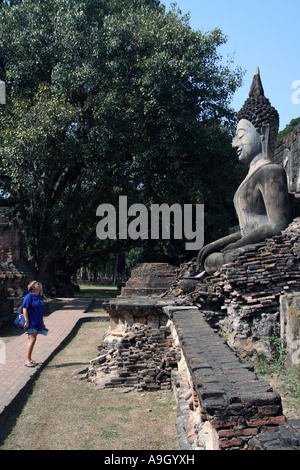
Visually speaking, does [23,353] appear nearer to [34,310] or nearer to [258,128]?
[34,310]

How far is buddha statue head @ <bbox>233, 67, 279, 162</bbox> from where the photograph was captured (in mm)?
6641

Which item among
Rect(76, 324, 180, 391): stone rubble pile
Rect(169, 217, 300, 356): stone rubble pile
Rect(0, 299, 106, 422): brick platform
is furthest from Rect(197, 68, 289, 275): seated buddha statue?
Rect(0, 299, 106, 422): brick platform

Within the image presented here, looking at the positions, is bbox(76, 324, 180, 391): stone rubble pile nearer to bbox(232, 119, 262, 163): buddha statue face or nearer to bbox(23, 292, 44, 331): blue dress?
bbox(23, 292, 44, 331): blue dress

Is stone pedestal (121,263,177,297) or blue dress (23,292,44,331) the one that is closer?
blue dress (23,292,44,331)

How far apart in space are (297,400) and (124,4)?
55.2 ft

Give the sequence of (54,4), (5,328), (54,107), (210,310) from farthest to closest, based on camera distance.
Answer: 1. (54,4)
2. (54,107)
3. (5,328)
4. (210,310)

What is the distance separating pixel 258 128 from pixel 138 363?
3.79 metres

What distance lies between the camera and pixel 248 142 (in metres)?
6.69

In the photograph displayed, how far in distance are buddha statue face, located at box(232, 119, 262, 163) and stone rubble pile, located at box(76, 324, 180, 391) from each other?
284cm

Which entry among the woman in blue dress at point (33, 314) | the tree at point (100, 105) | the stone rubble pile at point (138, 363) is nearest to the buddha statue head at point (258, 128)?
the stone rubble pile at point (138, 363)

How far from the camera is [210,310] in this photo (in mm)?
5918

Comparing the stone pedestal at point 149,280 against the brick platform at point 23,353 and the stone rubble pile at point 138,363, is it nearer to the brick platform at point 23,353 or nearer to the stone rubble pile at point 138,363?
the brick platform at point 23,353
